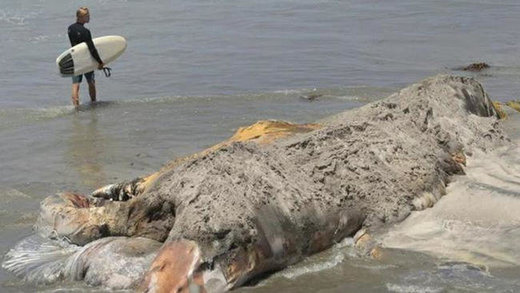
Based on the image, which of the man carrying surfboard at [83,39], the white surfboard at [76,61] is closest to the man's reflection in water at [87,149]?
the man carrying surfboard at [83,39]

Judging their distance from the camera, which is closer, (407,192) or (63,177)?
(407,192)

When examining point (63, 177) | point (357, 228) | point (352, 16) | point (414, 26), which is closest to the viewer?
point (357, 228)

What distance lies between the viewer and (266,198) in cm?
584

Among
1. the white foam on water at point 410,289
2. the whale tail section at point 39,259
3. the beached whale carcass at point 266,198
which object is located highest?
the beached whale carcass at point 266,198

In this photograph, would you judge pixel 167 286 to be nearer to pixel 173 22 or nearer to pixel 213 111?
pixel 213 111

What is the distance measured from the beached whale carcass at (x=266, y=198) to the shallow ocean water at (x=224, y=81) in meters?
0.23

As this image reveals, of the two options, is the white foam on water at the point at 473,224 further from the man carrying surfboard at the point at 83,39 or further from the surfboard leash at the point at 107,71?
the surfboard leash at the point at 107,71

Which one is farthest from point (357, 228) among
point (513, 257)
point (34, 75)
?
point (34, 75)

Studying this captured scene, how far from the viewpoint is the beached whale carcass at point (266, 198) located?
18.0 feet

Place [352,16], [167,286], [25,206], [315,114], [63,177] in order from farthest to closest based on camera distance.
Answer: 1. [352,16]
2. [315,114]
3. [63,177]
4. [25,206]
5. [167,286]

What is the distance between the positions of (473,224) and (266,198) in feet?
4.80

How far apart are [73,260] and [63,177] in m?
2.83

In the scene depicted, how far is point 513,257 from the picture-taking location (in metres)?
5.84

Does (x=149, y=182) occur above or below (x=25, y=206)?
above
